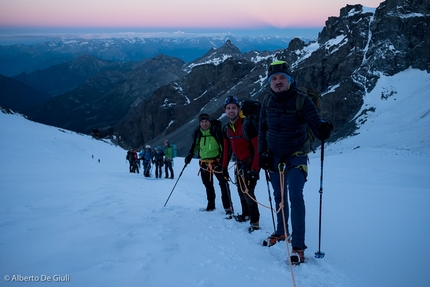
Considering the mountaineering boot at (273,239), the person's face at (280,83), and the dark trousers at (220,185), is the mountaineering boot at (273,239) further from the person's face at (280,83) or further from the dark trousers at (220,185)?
the person's face at (280,83)

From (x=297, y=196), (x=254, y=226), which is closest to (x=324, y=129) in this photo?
(x=297, y=196)

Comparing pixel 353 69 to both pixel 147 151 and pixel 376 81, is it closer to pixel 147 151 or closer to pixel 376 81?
pixel 376 81

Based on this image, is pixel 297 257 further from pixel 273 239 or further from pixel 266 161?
pixel 266 161

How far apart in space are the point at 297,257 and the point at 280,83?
253 cm

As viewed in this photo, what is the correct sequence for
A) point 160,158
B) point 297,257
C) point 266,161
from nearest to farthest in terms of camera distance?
point 297,257 → point 266,161 → point 160,158

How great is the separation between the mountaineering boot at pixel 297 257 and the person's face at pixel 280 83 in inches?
93.3

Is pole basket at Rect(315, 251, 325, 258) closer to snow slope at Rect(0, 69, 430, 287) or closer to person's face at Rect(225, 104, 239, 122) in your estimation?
snow slope at Rect(0, 69, 430, 287)

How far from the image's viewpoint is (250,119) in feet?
17.0

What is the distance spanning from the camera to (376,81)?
69062 mm

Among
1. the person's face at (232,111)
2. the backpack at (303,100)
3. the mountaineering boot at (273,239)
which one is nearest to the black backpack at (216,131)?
the person's face at (232,111)

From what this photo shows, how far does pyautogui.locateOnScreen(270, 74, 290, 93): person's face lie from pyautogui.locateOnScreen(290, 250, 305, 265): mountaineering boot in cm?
237

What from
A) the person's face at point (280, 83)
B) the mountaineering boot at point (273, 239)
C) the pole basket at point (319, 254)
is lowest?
the mountaineering boot at point (273, 239)

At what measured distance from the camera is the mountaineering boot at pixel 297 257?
13.1ft

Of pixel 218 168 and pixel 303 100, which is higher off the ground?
pixel 303 100
